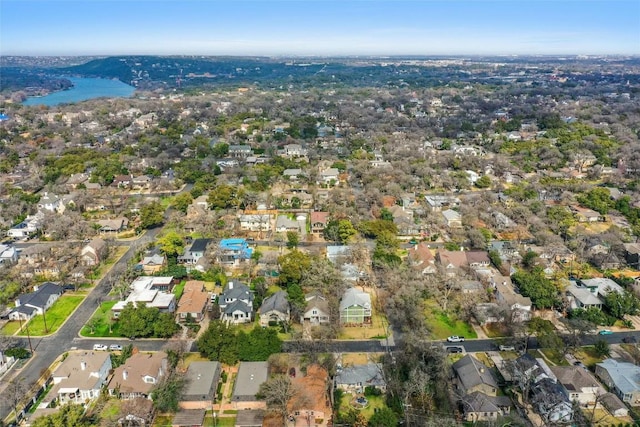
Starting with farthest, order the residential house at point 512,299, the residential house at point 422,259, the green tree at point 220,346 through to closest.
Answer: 1. the residential house at point 422,259
2. the residential house at point 512,299
3. the green tree at point 220,346

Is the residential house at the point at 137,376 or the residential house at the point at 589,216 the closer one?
the residential house at the point at 137,376

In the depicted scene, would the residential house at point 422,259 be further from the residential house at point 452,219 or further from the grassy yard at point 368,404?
the grassy yard at point 368,404

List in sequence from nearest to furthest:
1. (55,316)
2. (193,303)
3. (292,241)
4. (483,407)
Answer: (483,407), (193,303), (55,316), (292,241)

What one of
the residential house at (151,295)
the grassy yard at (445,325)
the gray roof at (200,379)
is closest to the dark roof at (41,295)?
the residential house at (151,295)

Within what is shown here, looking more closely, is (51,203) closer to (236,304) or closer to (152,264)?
(152,264)

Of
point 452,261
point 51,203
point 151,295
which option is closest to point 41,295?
point 151,295
